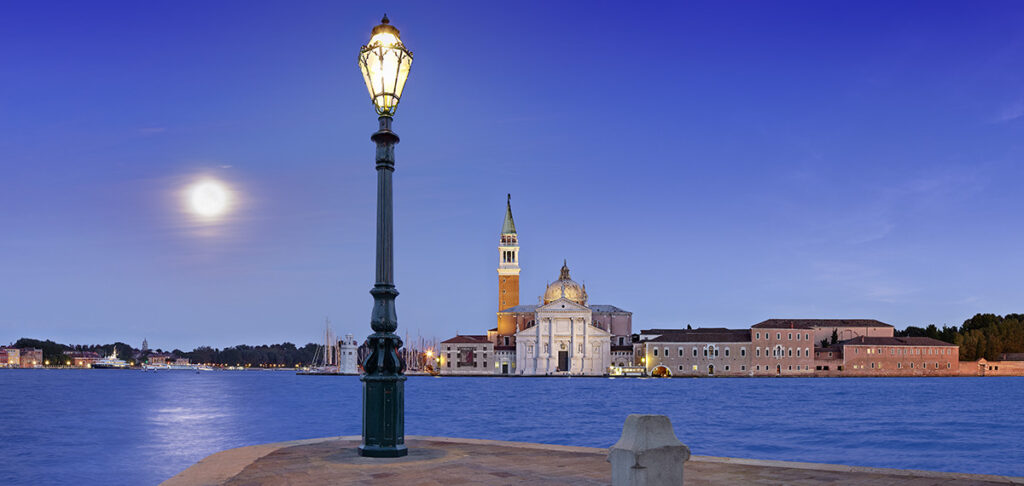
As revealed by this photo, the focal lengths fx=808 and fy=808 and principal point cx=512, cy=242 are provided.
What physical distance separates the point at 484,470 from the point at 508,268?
116106 mm

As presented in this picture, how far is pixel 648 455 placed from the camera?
18.2ft

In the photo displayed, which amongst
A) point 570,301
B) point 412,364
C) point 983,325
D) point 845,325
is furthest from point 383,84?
point 983,325

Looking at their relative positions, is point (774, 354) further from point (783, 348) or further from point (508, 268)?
point (508, 268)

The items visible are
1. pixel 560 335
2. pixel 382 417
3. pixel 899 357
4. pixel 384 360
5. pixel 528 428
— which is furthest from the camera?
pixel 899 357

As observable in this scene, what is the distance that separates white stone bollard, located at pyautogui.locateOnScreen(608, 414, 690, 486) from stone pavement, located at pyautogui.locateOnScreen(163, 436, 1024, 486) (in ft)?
5.68

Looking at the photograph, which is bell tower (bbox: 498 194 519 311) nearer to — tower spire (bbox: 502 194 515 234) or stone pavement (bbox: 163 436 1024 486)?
tower spire (bbox: 502 194 515 234)

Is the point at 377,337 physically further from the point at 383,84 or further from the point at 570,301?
the point at 570,301

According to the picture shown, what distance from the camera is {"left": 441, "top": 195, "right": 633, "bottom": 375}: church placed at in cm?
10912

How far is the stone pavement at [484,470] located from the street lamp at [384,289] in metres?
0.37

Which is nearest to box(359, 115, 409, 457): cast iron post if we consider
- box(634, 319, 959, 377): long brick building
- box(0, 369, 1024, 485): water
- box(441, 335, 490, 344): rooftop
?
box(0, 369, 1024, 485): water

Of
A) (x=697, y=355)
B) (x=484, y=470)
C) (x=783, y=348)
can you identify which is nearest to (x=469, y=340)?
(x=697, y=355)

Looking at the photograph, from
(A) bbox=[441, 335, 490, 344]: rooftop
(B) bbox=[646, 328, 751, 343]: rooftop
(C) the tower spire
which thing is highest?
(C) the tower spire

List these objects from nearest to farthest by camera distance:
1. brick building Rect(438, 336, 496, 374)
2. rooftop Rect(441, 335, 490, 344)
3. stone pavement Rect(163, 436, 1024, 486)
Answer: stone pavement Rect(163, 436, 1024, 486) → brick building Rect(438, 336, 496, 374) → rooftop Rect(441, 335, 490, 344)

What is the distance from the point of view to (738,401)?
188 ft
